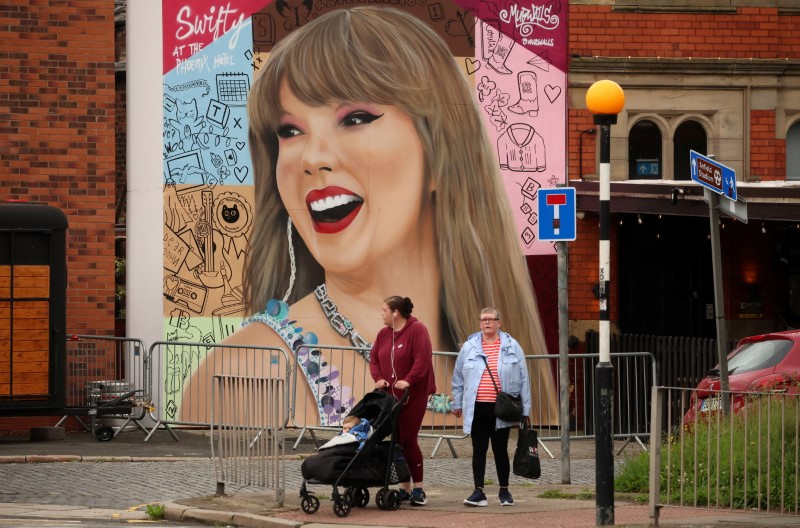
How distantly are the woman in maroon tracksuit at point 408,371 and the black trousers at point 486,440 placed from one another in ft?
1.63

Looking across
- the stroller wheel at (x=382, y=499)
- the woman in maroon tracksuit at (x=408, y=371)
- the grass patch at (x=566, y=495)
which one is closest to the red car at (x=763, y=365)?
the grass patch at (x=566, y=495)

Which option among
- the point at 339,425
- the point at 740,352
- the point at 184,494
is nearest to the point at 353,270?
the point at 339,425

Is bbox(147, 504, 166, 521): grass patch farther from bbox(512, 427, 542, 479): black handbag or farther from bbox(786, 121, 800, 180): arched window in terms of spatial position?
bbox(786, 121, 800, 180): arched window

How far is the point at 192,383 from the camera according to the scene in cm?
1927

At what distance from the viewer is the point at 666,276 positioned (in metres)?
21.2

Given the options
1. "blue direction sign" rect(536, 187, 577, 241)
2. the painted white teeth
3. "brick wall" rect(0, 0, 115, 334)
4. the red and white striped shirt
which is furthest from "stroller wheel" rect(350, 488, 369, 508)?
"brick wall" rect(0, 0, 115, 334)

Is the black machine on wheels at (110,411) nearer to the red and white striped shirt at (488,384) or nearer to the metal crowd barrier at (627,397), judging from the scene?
the metal crowd barrier at (627,397)

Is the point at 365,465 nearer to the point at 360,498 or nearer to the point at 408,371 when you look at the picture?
the point at 360,498

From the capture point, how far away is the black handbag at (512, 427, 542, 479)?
1205 centimetres

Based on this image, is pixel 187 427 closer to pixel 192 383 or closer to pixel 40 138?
pixel 192 383

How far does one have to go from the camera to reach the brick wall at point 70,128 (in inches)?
752

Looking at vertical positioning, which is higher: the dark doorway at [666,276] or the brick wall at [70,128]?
the brick wall at [70,128]

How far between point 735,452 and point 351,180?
399 inches

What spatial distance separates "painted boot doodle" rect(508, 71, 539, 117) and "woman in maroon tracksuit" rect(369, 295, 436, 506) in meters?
8.65
